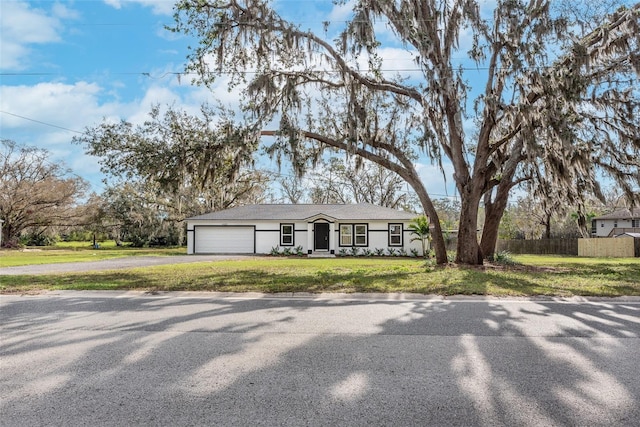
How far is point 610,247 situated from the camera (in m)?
30.8

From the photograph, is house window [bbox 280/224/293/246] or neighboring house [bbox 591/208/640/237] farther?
neighboring house [bbox 591/208/640/237]

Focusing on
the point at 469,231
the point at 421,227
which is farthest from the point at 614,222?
the point at 469,231

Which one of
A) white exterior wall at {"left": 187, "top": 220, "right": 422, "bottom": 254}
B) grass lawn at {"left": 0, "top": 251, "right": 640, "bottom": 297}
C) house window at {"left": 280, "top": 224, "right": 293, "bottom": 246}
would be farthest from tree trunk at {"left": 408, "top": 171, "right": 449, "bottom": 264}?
house window at {"left": 280, "top": 224, "right": 293, "bottom": 246}

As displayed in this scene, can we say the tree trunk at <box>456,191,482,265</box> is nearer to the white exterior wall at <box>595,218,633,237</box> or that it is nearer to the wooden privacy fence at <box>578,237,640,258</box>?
the wooden privacy fence at <box>578,237,640,258</box>

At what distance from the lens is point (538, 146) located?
13031 mm

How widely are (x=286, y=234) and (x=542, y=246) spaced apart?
2092 cm

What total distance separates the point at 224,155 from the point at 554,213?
1430 cm

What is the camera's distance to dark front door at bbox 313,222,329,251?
2931cm

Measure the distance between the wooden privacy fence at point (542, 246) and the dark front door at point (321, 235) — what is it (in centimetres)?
1579

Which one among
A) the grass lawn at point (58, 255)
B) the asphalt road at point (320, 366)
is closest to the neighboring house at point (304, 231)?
the grass lawn at point (58, 255)

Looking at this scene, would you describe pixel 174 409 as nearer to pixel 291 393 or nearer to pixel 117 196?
pixel 291 393

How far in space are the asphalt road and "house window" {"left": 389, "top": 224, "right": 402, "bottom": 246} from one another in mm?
21475

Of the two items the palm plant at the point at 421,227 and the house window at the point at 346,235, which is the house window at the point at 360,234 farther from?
the palm plant at the point at 421,227

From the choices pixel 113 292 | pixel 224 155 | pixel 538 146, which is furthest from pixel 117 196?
pixel 538 146
